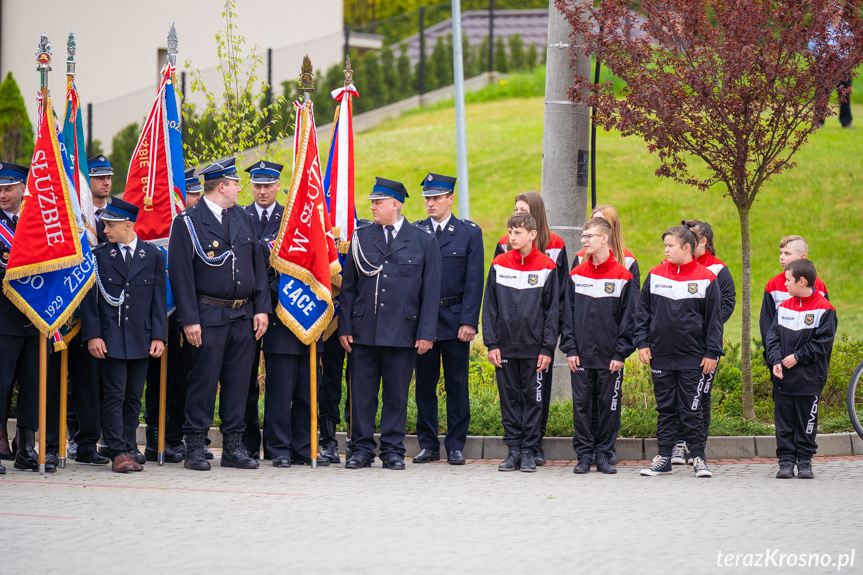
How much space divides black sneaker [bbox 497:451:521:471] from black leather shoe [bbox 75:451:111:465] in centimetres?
318

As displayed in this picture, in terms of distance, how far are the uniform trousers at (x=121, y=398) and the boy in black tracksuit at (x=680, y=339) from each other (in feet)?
12.9

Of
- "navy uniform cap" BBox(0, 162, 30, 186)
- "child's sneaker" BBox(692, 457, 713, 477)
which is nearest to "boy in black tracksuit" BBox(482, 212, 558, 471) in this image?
"child's sneaker" BBox(692, 457, 713, 477)

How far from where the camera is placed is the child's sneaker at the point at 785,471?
8.21 m

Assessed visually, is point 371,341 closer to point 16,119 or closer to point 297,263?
point 297,263

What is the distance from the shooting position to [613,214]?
910 cm

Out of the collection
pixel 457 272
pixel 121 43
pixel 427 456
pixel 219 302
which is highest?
pixel 121 43

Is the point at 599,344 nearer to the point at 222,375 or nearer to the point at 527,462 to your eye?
the point at 527,462

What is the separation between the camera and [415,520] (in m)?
6.51

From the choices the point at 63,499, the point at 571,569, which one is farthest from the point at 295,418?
the point at 571,569

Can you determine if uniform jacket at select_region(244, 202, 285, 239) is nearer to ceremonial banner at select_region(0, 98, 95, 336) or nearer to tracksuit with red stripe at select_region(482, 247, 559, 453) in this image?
ceremonial banner at select_region(0, 98, 95, 336)

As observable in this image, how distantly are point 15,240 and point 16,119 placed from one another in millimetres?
16824

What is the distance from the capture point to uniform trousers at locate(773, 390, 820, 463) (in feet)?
27.3

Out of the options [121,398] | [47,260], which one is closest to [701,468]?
[121,398]

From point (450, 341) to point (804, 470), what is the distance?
294cm
